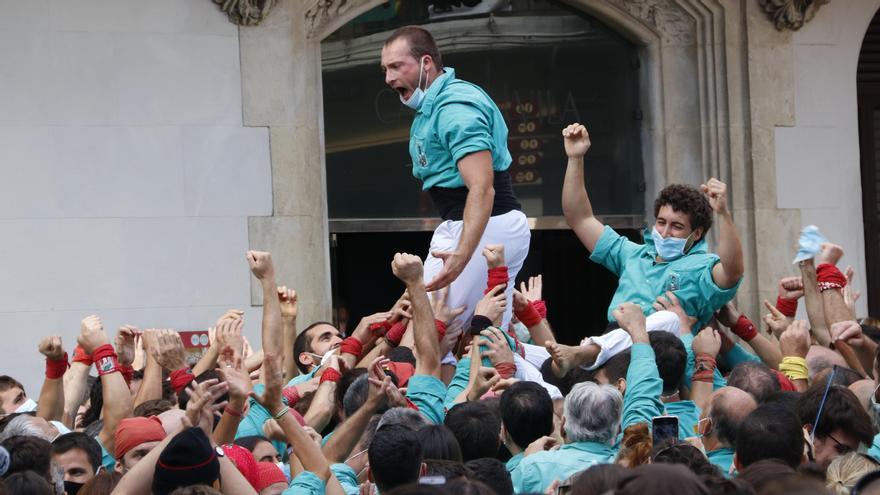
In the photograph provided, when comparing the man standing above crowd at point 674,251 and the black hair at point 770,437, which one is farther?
the man standing above crowd at point 674,251

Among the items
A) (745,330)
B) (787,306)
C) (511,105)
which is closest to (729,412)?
(745,330)

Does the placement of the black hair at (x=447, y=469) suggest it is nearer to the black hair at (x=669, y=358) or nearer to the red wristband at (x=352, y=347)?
the black hair at (x=669, y=358)

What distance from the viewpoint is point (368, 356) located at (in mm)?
7402

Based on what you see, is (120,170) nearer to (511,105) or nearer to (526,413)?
(511,105)

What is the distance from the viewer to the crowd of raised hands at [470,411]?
455cm

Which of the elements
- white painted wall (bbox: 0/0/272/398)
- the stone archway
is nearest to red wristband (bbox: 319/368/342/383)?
white painted wall (bbox: 0/0/272/398)

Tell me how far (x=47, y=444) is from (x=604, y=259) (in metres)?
3.63

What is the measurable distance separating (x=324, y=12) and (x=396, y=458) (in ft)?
24.2

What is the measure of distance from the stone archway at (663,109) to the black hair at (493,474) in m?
6.29

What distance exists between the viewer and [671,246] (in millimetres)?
7391

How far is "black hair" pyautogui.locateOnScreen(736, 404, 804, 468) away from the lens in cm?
469

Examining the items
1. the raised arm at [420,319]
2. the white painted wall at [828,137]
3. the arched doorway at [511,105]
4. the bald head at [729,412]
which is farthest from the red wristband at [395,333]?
the white painted wall at [828,137]

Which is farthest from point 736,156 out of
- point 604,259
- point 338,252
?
point 338,252

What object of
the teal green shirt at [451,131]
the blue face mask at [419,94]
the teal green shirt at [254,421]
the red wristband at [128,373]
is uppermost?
the blue face mask at [419,94]
